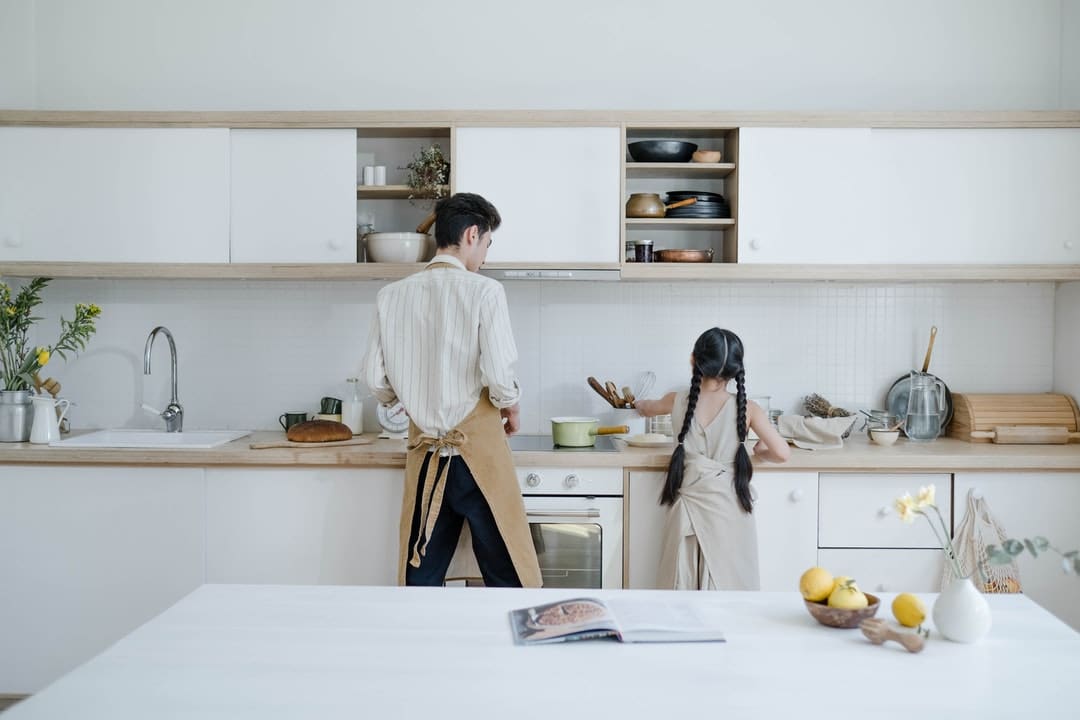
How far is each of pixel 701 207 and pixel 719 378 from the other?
86 cm

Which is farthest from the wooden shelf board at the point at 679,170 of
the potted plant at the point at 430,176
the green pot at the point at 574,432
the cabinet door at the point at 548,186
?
the green pot at the point at 574,432

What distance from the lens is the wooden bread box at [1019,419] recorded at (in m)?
3.52

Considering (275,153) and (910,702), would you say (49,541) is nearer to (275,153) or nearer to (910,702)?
(275,153)

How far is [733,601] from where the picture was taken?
1857 mm

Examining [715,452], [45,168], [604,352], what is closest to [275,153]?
[45,168]

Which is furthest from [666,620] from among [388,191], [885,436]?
[388,191]

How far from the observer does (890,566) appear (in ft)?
10.7

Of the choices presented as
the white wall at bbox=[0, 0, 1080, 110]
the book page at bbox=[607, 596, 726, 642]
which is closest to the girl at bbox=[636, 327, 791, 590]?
the book page at bbox=[607, 596, 726, 642]

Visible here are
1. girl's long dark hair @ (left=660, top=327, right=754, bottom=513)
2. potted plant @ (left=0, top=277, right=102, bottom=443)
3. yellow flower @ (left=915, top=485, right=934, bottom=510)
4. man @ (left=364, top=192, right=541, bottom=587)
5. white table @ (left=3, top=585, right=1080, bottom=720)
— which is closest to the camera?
white table @ (left=3, top=585, right=1080, bottom=720)

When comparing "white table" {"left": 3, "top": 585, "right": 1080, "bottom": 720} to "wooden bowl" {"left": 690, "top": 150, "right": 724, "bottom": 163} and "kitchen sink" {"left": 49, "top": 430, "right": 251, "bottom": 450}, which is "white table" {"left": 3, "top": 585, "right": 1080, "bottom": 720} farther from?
"wooden bowl" {"left": 690, "top": 150, "right": 724, "bottom": 163}

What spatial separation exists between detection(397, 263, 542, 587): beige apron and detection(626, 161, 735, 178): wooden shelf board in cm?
110

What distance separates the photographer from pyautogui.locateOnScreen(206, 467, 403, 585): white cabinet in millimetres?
3273

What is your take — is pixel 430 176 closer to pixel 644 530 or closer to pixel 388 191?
pixel 388 191

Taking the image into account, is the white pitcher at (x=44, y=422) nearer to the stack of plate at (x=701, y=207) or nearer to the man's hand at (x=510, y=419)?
the man's hand at (x=510, y=419)
